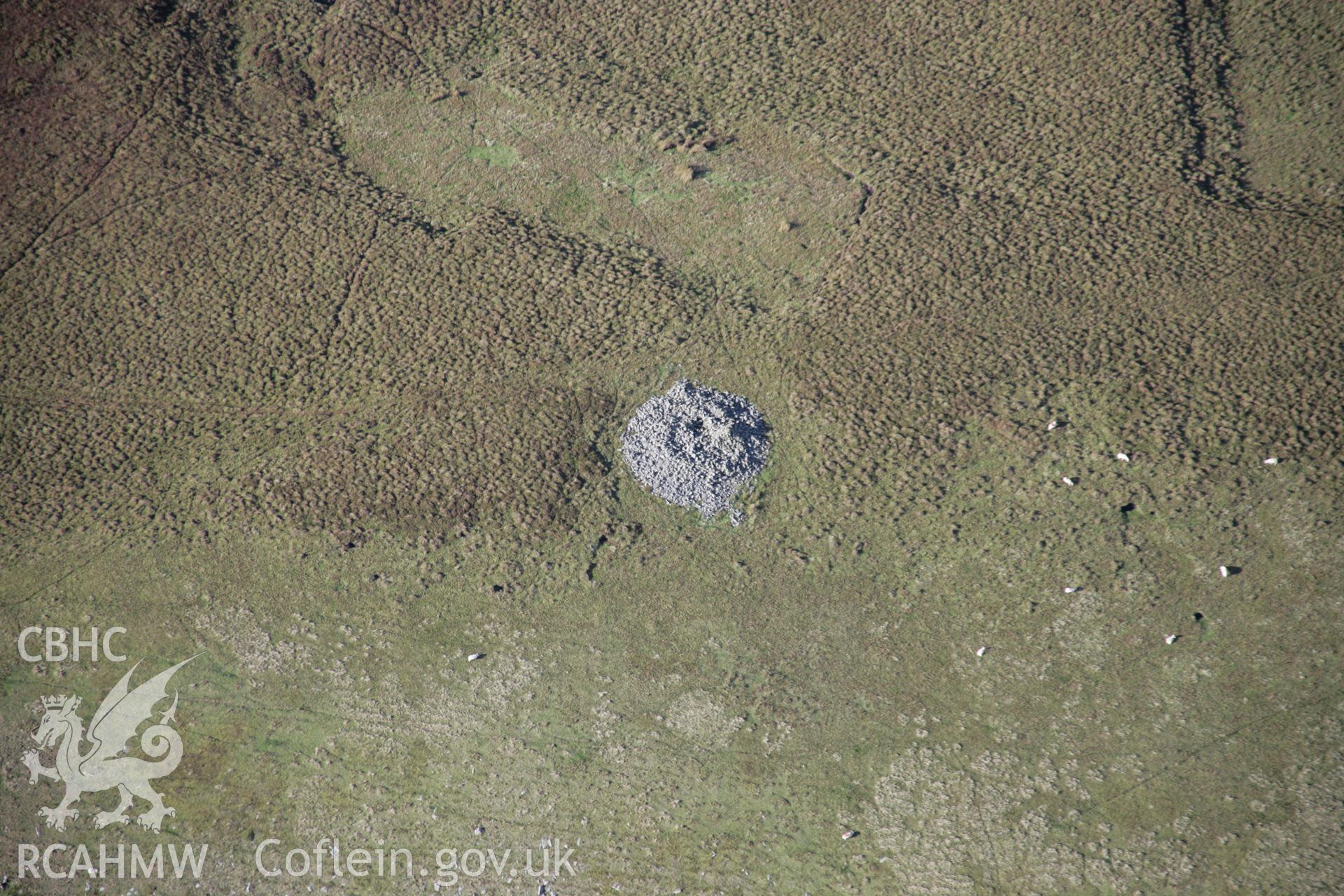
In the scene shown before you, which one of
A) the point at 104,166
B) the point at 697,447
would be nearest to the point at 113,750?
the point at 697,447

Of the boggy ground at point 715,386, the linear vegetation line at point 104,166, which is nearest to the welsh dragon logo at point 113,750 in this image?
the boggy ground at point 715,386

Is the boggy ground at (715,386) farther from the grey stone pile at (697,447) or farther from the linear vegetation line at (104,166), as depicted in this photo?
the grey stone pile at (697,447)

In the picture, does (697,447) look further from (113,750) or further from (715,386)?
(113,750)

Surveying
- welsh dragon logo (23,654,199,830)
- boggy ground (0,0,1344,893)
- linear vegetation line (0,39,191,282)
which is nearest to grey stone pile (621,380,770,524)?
boggy ground (0,0,1344,893)

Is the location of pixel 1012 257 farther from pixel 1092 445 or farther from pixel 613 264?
pixel 613 264

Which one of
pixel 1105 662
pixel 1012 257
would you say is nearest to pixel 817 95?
pixel 1012 257

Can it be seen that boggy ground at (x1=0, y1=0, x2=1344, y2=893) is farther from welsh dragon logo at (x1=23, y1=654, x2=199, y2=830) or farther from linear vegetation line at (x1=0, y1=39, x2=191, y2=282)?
welsh dragon logo at (x1=23, y1=654, x2=199, y2=830)
